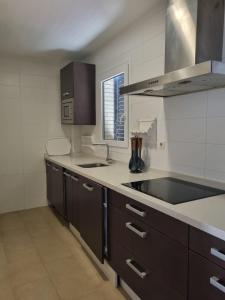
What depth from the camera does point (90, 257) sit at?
7.46 feet

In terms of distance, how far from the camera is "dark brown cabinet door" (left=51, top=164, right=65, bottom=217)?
116 inches

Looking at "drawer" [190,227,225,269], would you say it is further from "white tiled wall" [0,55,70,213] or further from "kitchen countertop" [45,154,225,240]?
"white tiled wall" [0,55,70,213]

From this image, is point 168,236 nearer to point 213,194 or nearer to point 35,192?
point 213,194

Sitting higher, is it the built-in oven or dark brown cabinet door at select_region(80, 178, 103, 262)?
the built-in oven

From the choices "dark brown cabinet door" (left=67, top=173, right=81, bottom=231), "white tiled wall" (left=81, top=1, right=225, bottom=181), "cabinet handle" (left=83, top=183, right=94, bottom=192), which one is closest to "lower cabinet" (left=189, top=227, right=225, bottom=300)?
"white tiled wall" (left=81, top=1, right=225, bottom=181)

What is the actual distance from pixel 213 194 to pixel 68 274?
4.58ft

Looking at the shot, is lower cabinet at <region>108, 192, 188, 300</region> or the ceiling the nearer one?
lower cabinet at <region>108, 192, 188, 300</region>

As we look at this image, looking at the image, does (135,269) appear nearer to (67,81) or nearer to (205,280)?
(205,280)

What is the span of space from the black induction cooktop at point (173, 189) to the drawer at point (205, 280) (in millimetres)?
319

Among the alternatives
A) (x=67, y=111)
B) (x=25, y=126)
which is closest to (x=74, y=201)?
(x=67, y=111)

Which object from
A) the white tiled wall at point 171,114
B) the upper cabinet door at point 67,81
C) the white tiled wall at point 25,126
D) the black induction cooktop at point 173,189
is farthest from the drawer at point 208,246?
the white tiled wall at point 25,126

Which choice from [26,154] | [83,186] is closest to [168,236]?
[83,186]

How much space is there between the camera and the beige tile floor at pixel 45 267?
1.79 meters

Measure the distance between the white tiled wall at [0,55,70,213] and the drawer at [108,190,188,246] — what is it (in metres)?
2.26
